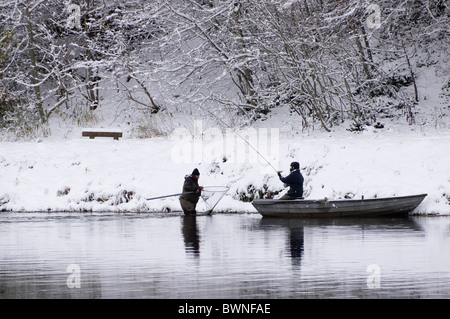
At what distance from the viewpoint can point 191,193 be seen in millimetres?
25469

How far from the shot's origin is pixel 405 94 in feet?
107

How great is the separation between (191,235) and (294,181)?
539cm

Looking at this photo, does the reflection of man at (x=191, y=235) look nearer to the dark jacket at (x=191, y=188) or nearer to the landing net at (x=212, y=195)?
the dark jacket at (x=191, y=188)

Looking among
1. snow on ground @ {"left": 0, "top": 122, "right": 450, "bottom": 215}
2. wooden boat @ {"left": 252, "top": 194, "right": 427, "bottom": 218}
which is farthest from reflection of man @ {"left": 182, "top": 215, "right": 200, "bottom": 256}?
snow on ground @ {"left": 0, "top": 122, "right": 450, "bottom": 215}

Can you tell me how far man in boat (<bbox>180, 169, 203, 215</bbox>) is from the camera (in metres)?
25.3

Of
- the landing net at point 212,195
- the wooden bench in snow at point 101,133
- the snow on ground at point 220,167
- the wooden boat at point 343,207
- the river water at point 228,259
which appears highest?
the wooden bench in snow at point 101,133

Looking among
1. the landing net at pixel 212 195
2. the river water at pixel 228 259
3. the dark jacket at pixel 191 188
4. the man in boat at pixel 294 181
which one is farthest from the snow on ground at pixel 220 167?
the river water at pixel 228 259

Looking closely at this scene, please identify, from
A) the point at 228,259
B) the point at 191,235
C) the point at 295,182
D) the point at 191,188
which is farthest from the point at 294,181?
the point at 228,259

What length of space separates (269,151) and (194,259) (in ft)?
50.4

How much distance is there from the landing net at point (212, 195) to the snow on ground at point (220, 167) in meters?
1.04

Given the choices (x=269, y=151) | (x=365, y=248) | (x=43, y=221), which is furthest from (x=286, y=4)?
(x=365, y=248)

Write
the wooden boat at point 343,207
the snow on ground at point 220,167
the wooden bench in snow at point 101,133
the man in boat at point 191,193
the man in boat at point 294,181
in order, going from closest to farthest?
the wooden boat at point 343,207, the man in boat at point 294,181, the snow on ground at point 220,167, the man in boat at point 191,193, the wooden bench in snow at point 101,133

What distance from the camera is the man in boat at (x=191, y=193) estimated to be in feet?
82.9
